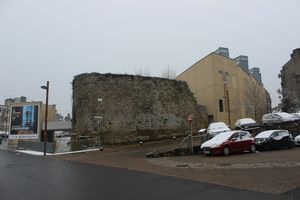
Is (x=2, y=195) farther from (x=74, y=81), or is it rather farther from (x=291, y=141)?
(x=74, y=81)

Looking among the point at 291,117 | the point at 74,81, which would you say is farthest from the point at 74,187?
the point at 291,117

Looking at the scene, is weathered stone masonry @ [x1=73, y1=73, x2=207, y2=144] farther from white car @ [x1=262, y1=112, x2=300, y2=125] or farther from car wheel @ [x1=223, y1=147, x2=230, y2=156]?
car wheel @ [x1=223, y1=147, x2=230, y2=156]

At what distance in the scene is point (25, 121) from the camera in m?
37.5

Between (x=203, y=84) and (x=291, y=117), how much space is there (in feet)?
49.8

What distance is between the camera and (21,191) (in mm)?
9570

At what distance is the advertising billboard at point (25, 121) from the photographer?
123 ft

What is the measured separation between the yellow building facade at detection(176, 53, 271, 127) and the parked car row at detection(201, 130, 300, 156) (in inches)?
711

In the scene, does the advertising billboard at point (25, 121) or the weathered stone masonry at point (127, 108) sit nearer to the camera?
the weathered stone masonry at point (127, 108)

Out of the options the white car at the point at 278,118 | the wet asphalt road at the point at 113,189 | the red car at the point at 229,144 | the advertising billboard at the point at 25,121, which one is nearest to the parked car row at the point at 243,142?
the red car at the point at 229,144

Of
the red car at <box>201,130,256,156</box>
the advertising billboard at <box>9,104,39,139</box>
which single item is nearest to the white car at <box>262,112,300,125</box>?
the red car at <box>201,130,256,156</box>

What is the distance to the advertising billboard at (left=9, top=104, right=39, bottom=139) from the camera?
37375 mm

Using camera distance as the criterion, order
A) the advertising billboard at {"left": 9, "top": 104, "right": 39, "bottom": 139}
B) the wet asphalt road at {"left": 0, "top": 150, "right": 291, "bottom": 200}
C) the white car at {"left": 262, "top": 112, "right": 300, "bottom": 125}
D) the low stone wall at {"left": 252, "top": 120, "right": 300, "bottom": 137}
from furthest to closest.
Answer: the advertising billboard at {"left": 9, "top": 104, "right": 39, "bottom": 139}
the white car at {"left": 262, "top": 112, "right": 300, "bottom": 125}
the low stone wall at {"left": 252, "top": 120, "right": 300, "bottom": 137}
the wet asphalt road at {"left": 0, "top": 150, "right": 291, "bottom": 200}

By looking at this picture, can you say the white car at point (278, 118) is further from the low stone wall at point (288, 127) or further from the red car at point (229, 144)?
the red car at point (229, 144)

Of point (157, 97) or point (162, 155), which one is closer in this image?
point (162, 155)
